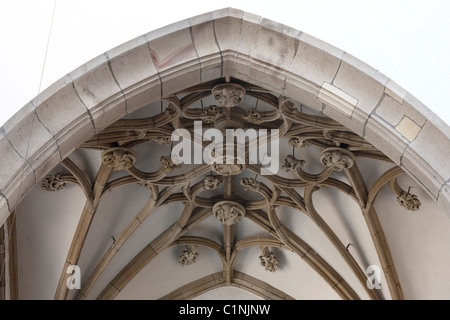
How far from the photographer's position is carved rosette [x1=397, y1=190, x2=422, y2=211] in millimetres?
9156

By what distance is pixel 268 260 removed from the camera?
35.9 feet

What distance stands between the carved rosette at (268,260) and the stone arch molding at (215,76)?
15.7 ft

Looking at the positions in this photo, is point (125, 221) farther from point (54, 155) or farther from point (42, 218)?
point (54, 155)

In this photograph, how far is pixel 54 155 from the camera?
5.93 m

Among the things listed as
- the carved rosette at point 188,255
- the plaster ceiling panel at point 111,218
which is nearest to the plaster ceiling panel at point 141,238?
the plaster ceiling panel at point 111,218

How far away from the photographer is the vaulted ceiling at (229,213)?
28.8ft

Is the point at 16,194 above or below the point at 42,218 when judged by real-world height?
below

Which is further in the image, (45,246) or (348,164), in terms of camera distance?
(45,246)

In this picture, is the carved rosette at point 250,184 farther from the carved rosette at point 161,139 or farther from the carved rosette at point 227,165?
the carved rosette at point 161,139

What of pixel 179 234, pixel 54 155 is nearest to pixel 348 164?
pixel 179 234

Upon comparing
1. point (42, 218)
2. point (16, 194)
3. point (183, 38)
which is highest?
point (42, 218)

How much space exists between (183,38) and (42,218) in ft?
13.6
